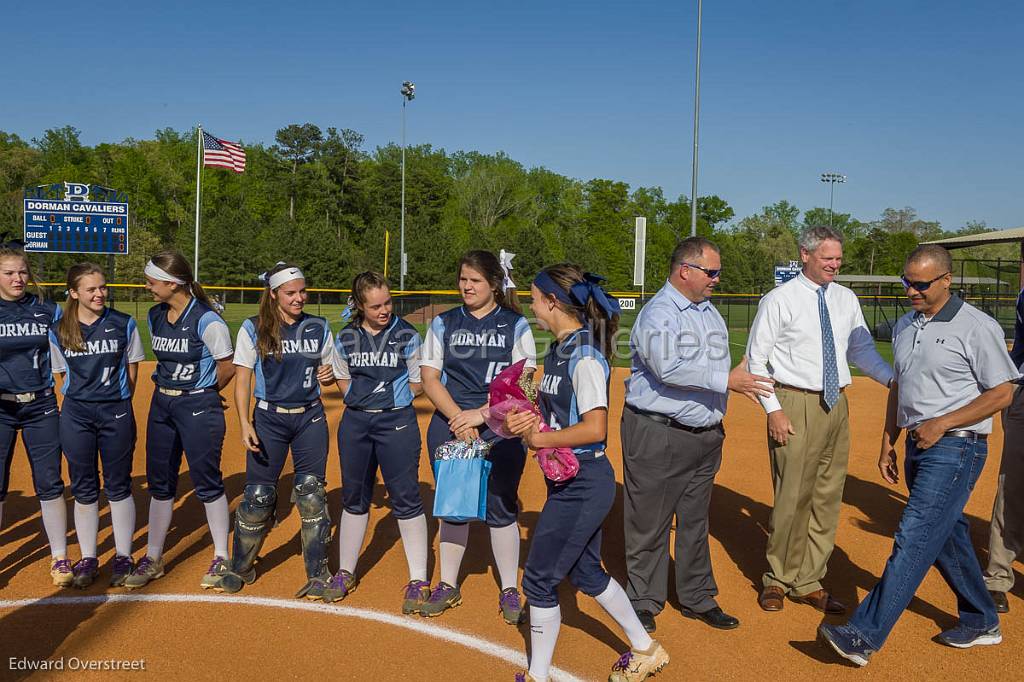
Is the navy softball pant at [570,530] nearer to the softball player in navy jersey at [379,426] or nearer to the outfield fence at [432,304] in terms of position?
the softball player in navy jersey at [379,426]

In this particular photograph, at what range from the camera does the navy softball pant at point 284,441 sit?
4.95m

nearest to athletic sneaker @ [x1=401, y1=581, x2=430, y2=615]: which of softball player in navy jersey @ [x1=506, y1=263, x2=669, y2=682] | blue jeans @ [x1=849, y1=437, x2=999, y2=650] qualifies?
softball player in navy jersey @ [x1=506, y1=263, x2=669, y2=682]

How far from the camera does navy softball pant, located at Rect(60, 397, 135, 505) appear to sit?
502cm

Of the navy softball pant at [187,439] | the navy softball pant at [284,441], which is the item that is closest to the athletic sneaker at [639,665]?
the navy softball pant at [284,441]

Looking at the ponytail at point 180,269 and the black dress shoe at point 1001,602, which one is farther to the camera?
the ponytail at point 180,269

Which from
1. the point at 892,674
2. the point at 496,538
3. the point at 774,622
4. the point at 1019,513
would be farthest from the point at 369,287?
the point at 1019,513

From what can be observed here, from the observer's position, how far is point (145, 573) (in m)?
5.11

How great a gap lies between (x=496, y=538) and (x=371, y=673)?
1109 millimetres

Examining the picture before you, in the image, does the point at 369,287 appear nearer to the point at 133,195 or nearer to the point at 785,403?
the point at 785,403

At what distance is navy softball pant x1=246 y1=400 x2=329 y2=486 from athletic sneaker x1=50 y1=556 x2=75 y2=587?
130cm

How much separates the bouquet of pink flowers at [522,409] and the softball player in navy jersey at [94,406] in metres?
2.75

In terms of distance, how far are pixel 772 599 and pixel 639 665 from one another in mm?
1470

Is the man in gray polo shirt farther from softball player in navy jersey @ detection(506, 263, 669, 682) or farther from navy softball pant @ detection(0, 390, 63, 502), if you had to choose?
navy softball pant @ detection(0, 390, 63, 502)

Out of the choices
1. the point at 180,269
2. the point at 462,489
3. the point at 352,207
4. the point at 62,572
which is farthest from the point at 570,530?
the point at 352,207
